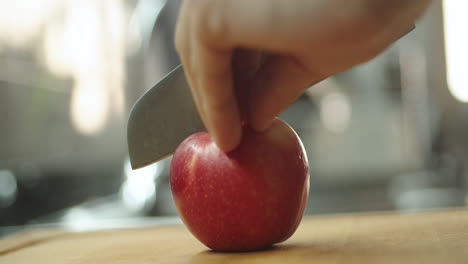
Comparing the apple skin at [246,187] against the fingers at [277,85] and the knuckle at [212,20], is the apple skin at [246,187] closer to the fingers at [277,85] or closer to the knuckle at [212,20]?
the fingers at [277,85]

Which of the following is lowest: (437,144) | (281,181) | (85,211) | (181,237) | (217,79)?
(437,144)

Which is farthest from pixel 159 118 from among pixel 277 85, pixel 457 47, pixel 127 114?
pixel 457 47

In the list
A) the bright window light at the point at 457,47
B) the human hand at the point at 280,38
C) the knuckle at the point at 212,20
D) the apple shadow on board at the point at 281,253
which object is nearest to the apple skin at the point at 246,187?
the apple shadow on board at the point at 281,253

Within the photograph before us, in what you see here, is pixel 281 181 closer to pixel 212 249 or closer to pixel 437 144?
pixel 212 249

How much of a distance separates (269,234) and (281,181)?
3.1 inches

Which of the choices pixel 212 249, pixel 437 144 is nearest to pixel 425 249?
pixel 212 249

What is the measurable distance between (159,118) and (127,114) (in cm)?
274

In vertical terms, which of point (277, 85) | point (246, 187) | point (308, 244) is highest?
point (277, 85)

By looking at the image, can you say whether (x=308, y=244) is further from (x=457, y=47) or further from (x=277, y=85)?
(x=457, y=47)

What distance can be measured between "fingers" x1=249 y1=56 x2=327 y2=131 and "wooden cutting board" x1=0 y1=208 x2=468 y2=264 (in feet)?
0.65

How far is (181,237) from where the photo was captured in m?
1.28

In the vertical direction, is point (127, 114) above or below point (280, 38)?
below

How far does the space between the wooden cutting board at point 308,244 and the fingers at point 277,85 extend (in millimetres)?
197

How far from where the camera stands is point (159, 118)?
996 mm
